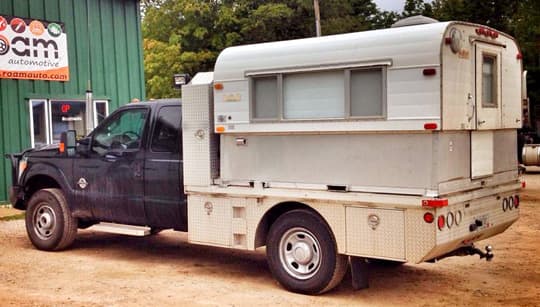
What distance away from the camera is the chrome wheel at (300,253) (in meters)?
7.09

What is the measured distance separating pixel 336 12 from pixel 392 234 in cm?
3225

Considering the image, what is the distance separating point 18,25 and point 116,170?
26.9 ft

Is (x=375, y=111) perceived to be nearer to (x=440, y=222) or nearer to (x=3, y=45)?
(x=440, y=222)

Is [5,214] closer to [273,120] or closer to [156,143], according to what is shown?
[156,143]

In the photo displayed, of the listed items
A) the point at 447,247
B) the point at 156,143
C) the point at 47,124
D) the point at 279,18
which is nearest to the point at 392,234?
the point at 447,247

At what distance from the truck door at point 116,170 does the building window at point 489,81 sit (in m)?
4.32

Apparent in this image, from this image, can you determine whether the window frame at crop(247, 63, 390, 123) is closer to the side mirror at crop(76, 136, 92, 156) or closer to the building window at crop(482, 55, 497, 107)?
the building window at crop(482, 55, 497, 107)

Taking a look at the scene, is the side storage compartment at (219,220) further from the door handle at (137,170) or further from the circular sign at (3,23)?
the circular sign at (3,23)

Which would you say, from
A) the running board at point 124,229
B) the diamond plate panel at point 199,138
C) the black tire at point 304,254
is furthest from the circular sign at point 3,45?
the black tire at point 304,254

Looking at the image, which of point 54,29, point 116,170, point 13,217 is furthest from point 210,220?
point 54,29

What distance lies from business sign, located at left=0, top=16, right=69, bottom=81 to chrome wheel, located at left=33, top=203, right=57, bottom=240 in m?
6.45

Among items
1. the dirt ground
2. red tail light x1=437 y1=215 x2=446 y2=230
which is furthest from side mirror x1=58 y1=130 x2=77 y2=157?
red tail light x1=437 y1=215 x2=446 y2=230

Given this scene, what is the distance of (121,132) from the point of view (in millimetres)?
9133

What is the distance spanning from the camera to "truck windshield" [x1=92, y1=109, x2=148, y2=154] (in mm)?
8891
